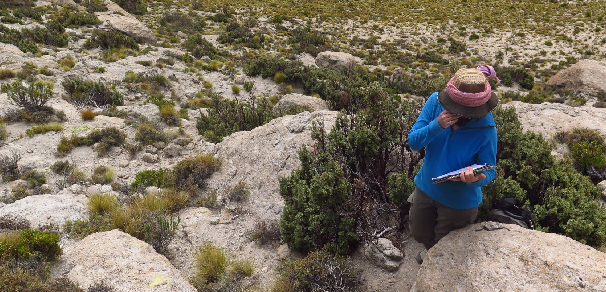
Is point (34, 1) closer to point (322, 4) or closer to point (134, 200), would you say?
point (134, 200)

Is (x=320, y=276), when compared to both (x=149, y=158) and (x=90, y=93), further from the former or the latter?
(x=90, y=93)

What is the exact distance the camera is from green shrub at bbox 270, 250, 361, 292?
392 cm

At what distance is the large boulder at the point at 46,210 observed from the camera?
191 inches

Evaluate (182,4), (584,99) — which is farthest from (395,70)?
(182,4)

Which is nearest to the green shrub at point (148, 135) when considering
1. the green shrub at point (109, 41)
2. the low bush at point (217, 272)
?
the low bush at point (217, 272)

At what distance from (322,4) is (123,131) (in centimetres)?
3304

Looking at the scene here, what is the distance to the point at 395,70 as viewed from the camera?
1866cm

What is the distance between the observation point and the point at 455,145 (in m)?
2.79

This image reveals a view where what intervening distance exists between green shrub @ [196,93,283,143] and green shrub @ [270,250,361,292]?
16.9 ft

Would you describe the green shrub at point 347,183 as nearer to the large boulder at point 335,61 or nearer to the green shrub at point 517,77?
the large boulder at point 335,61

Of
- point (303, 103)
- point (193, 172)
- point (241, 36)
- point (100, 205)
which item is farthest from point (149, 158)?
point (241, 36)

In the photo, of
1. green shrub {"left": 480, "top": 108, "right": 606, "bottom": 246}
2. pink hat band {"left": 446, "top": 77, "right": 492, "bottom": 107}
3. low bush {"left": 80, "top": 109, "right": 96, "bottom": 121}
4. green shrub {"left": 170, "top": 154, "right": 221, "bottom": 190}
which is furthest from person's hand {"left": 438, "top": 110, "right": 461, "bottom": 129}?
low bush {"left": 80, "top": 109, "right": 96, "bottom": 121}

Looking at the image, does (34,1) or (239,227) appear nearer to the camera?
(239,227)

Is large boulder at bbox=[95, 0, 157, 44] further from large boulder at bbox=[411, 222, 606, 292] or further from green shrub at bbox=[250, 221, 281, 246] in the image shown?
large boulder at bbox=[411, 222, 606, 292]
